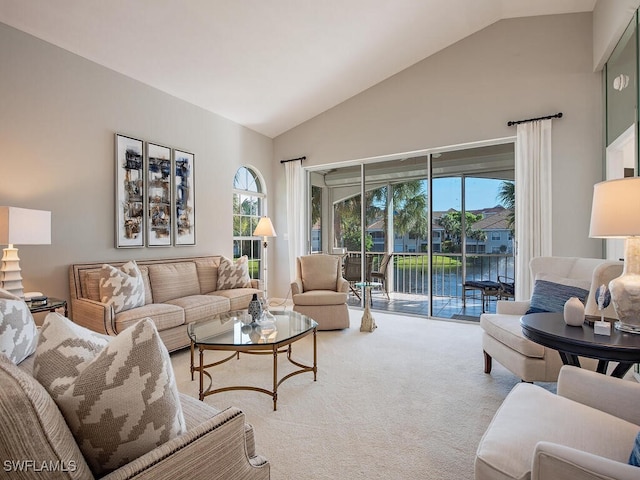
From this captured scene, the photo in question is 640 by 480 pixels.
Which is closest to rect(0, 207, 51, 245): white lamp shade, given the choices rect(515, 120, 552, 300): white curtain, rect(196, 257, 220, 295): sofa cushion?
rect(196, 257, 220, 295): sofa cushion

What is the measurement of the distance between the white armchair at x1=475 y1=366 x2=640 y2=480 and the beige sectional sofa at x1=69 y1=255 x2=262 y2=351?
2.88m

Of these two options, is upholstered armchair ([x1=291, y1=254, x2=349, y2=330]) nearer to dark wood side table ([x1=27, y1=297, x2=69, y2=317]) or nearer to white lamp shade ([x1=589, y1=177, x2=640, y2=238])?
dark wood side table ([x1=27, y1=297, x2=69, y2=317])

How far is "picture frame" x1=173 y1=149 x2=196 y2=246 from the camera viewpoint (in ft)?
14.4

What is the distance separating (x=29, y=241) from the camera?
2600mm

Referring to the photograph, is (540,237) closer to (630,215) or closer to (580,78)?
(580,78)

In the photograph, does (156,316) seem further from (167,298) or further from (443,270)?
(443,270)

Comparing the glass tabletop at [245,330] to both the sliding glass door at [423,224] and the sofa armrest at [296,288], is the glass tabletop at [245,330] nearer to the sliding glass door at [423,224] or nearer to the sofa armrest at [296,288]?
the sofa armrest at [296,288]

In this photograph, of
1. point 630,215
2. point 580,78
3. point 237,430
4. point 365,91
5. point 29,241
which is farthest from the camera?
point 365,91

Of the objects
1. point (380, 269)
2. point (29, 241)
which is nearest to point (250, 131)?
point (380, 269)

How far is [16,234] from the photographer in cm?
251

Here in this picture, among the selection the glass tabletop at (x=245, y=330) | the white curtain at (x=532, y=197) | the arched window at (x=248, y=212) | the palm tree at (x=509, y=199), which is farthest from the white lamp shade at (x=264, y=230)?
the white curtain at (x=532, y=197)

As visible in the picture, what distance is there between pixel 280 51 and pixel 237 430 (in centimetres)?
402

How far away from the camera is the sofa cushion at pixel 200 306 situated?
3.48 metres

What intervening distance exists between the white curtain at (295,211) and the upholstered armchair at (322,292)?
1130 millimetres
